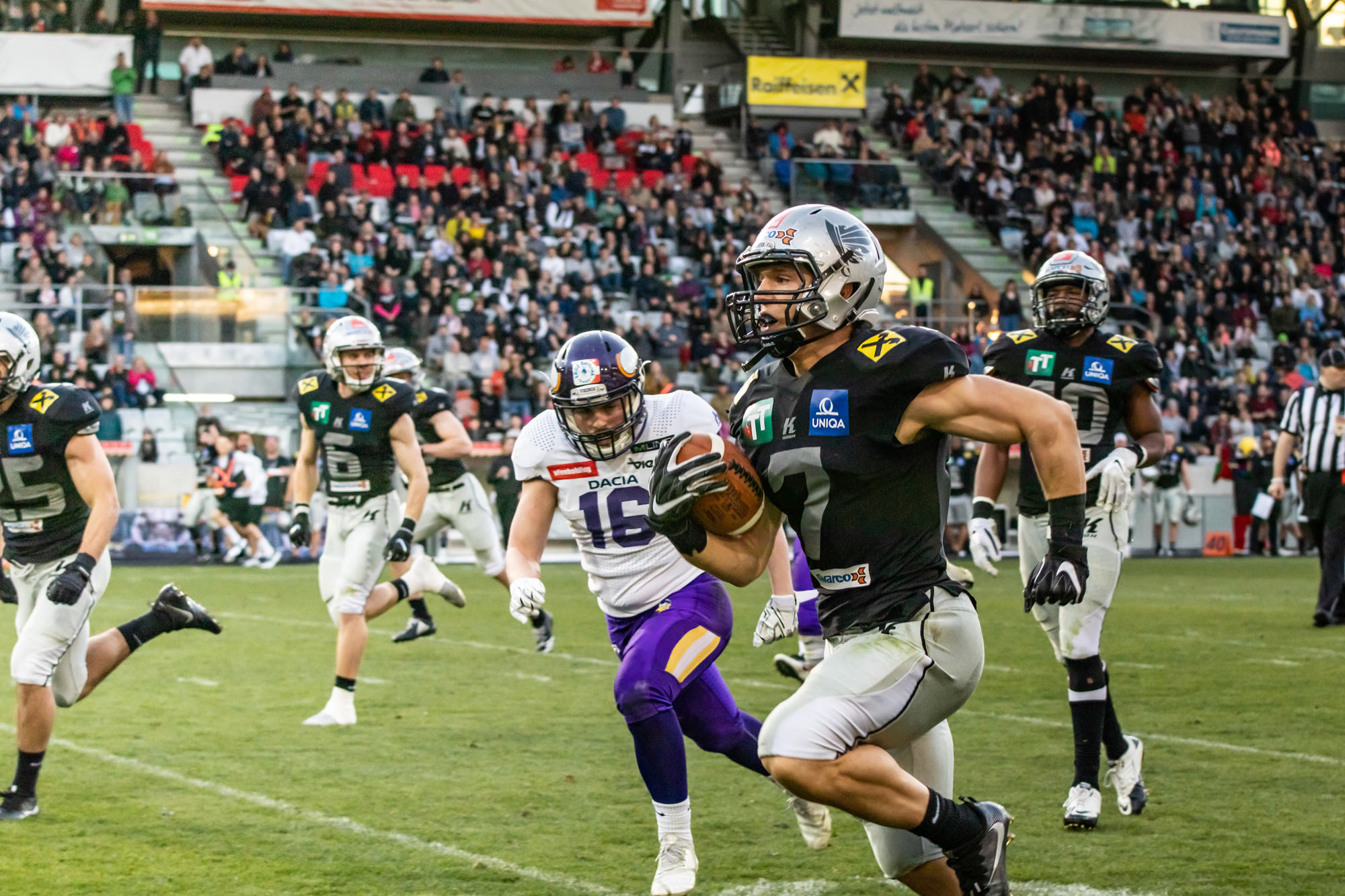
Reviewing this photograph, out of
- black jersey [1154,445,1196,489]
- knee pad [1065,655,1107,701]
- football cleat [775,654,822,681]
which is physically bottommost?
black jersey [1154,445,1196,489]

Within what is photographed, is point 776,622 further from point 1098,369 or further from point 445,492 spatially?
point 445,492

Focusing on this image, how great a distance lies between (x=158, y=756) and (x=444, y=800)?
1569 millimetres

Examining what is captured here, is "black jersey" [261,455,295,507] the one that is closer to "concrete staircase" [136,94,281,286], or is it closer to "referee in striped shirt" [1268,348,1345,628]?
"concrete staircase" [136,94,281,286]

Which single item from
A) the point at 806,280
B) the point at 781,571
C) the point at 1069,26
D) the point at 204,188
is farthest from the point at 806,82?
the point at 806,280

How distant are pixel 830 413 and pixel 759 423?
0.64 feet

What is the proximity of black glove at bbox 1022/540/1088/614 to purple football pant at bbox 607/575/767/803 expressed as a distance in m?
1.36

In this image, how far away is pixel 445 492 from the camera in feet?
35.5

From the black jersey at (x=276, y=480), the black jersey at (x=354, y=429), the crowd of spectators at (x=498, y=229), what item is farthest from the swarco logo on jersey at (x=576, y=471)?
the black jersey at (x=276, y=480)

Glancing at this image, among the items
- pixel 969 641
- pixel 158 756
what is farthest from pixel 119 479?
pixel 969 641

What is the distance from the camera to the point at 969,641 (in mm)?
3820

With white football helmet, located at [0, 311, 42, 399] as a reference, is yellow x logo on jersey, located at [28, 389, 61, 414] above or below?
below

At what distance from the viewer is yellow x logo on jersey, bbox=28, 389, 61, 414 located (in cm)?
575

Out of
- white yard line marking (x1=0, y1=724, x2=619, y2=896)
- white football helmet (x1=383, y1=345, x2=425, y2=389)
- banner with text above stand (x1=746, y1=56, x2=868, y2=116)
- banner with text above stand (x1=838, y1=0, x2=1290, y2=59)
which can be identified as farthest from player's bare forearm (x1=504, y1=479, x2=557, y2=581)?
banner with text above stand (x1=838, y1=0, x2=1290, y2=59)

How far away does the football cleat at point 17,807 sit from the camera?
5641mm
